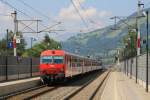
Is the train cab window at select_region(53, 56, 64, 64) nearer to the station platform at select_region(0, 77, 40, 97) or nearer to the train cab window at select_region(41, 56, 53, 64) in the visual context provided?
the train cab window at select_region(41, 56, 53, 64)

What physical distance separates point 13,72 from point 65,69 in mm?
6554

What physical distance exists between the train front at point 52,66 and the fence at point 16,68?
320 cm

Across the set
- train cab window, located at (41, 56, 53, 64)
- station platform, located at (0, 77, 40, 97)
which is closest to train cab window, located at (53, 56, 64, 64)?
train cab window, located at (41, 56, 53, 64)

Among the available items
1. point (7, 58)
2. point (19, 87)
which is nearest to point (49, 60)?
point (7, 58)

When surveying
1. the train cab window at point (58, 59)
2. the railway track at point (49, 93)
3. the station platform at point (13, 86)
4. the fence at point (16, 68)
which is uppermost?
the train cab window at point (58, 59)

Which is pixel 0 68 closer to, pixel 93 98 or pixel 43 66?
pixel 43 66

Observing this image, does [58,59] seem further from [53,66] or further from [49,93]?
[49,93]

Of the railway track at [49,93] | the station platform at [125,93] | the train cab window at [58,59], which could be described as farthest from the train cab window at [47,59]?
the station platform at [125,93]

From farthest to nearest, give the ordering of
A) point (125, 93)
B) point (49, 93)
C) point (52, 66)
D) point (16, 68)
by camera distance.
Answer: point (16, 68), point (52, 66), point (49, 93), point (125, 93)

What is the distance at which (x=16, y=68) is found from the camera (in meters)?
50.1

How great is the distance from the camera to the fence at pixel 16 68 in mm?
44344

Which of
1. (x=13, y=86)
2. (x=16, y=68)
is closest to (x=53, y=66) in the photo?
(x=16, y=68)

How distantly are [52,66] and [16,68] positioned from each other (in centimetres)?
731

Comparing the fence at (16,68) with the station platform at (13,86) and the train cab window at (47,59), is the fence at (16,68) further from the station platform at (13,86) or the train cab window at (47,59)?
the train cab window at (47,59)
